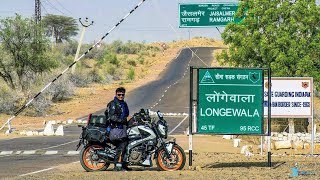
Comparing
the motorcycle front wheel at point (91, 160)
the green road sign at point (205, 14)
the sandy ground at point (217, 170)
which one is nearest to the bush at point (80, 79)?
the green road sign at point (205, 14)

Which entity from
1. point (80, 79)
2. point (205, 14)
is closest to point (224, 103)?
point (205, 14)

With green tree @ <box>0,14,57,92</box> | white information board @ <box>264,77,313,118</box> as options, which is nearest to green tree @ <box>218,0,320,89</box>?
white information board @ <box>264,77,313,118</box>

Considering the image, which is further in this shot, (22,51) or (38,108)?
(22,51)

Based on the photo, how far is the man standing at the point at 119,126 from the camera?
14.9 m

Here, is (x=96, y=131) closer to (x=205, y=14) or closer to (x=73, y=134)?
(x=73, y=134)

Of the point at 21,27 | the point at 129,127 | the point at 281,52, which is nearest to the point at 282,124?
the point at 281,52

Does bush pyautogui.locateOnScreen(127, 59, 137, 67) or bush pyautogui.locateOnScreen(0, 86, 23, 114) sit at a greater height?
bush pyautogui.locateOnScreen(127, 59, 137, 67)

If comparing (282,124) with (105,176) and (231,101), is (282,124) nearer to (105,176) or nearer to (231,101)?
(231,101)

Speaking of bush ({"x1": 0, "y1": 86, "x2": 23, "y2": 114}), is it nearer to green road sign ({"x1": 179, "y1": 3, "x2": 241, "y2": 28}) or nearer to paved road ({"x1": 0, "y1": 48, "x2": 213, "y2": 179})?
paved road ({"x1": 0, "y1": 48, "x2": 213, "y2": 179})

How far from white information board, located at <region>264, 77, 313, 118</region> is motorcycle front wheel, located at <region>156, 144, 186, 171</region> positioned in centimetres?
513

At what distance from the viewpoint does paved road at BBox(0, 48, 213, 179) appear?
18.8 meters

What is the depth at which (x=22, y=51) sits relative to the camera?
171 ft

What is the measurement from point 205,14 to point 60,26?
8515 centimetres

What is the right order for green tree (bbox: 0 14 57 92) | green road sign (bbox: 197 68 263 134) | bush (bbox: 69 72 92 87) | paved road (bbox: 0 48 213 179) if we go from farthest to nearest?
bush (bbox: 69 72 92 87) < green tree (bbox: 0 14 57 92) < paved road (bbox: 0 48 213 179) < green road sign (bbox: 197 68 263 134)
